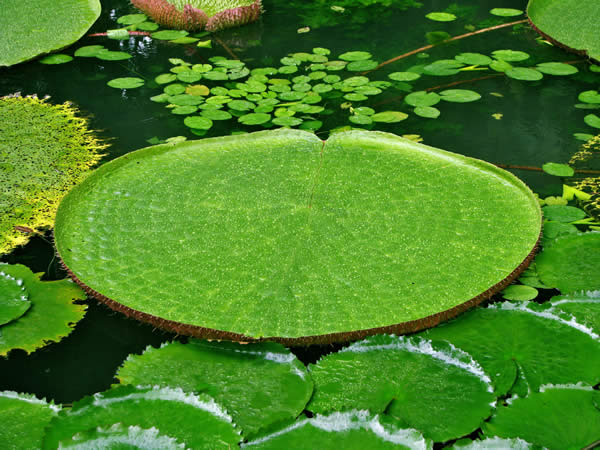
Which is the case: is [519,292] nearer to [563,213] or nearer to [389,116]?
[563,213]

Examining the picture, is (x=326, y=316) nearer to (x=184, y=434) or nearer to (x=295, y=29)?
(x=184, y=434)

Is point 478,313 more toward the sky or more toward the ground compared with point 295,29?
more toward the ground

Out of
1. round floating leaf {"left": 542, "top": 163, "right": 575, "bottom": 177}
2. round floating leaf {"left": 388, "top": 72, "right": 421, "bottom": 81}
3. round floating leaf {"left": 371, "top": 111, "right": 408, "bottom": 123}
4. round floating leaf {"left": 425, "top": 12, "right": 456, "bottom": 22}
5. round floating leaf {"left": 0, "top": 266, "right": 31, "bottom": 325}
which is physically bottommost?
round floating leaf {"left": 0, "top": 266, "right": 31, "bottom": 325}

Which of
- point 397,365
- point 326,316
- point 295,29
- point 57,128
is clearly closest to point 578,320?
point 397,365

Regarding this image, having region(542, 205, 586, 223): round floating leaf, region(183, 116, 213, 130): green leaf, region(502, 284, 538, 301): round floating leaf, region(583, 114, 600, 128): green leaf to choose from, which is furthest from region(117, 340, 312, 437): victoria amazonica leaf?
region(583, 114, 600, 128): green leaf

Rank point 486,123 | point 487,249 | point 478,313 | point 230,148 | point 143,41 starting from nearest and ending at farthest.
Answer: point 478,313, point 487,249, point 230,148, point 486,123, point 143,41

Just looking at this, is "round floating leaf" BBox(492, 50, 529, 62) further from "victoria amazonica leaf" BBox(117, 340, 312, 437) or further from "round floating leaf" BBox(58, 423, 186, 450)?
"round floating leaf" BBox(58, 423, 186, 450)

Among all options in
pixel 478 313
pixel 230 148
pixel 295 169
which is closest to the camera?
pixel 478 313
